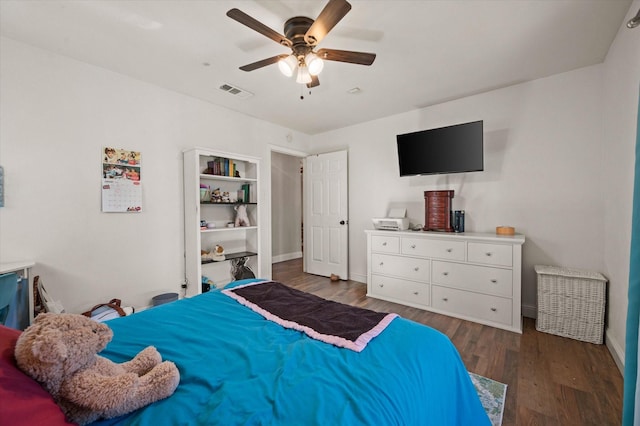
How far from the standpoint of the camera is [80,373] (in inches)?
29.7

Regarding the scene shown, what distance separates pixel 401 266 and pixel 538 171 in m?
1.80

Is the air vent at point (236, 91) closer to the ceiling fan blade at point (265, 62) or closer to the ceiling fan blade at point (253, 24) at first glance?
the ceiling fan blade at point (265, 62)

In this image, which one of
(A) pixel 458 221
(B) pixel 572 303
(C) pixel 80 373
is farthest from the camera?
(A) pixel 458 221

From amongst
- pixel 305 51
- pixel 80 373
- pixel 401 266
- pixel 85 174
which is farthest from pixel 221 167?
pixel 80 373

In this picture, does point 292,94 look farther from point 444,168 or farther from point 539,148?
point 539,148

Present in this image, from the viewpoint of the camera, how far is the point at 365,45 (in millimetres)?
2227

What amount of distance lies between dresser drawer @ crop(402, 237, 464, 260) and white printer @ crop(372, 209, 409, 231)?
0.78 ft

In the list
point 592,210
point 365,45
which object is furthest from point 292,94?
point 592,210

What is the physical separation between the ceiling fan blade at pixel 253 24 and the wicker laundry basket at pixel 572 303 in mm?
3051

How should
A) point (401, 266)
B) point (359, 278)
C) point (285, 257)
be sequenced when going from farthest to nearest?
point (285, 257), point (359, 278), point (401, 266)

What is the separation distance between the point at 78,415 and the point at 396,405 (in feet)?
2.97

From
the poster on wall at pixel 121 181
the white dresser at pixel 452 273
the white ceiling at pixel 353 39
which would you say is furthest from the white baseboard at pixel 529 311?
the poster on wall at pixel 121 181

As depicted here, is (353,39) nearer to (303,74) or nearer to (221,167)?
(303,74)

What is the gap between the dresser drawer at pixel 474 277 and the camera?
262 centimetres
